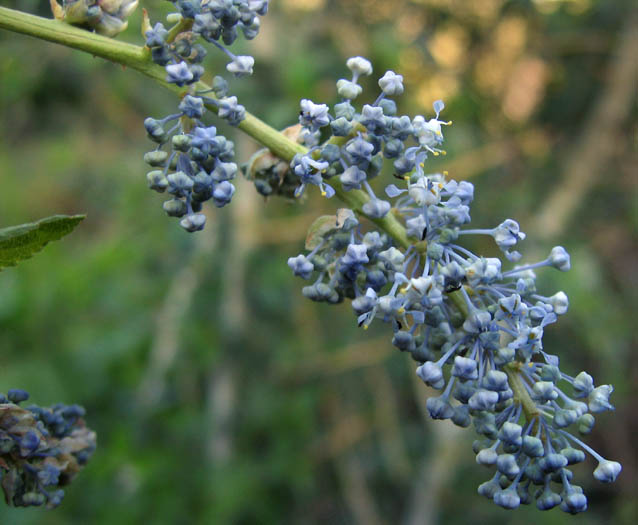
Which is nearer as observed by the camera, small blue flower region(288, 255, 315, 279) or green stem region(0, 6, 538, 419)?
green stem region(0, 6, 538, 419)

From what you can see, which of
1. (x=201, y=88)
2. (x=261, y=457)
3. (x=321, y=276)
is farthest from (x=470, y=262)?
(x=261, y=457)

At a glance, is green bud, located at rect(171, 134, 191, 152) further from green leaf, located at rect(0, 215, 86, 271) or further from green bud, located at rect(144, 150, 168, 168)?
green leaf, located at rect(0, 215, 86, 271)

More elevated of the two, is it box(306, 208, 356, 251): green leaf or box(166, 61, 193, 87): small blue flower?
box(166, 61, 193, 87): small blue flower

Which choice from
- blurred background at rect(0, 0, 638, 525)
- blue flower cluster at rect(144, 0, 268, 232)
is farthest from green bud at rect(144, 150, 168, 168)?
blurred background at rect(0, 0, 638, 525)

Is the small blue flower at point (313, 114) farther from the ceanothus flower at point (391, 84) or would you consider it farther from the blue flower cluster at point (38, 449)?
the blue flower cluster at point (38, 449)

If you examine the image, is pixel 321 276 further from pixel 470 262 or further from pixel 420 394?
pixel 420 394

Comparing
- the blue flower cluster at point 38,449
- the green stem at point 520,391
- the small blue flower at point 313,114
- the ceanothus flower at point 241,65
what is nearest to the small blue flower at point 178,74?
the ceanothus flower at point 241,65
